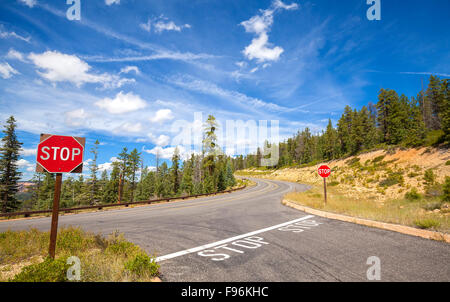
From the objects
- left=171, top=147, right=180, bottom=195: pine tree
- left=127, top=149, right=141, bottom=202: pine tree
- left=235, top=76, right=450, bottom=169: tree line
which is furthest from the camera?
left=171, top=147, right=180, bottom=195: pine tree

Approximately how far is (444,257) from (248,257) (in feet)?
14.4

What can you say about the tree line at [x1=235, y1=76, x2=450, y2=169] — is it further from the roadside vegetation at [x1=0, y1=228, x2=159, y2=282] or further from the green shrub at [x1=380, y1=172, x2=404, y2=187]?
the roadside vegetation at [x1=0, y1=228, x2=159, y2=282]

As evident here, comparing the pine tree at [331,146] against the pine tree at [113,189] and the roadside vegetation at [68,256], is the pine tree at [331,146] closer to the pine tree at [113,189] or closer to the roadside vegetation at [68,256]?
the pine tree at [113,189]

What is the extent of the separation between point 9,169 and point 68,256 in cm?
3968

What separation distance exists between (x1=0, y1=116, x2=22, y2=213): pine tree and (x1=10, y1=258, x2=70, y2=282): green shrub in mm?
38780

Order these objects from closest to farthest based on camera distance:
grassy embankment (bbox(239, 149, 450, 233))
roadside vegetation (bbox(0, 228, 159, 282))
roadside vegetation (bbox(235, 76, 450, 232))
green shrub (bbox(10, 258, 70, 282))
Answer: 1. green shrub (bbox(10, 258, 70, 282))
2. roadside vegetation (bbox(0, 228, 159, 282))
3. roadside vegetation (bbox(235, 76, 450, 232))
4. grassy embankment (bbox(239, 149, 450, 233))

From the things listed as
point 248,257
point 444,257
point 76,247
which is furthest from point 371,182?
point 76,247

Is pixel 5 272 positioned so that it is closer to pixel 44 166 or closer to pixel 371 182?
pixel 44 166

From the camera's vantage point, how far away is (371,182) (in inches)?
1113

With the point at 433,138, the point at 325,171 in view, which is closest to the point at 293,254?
the point at 325,171

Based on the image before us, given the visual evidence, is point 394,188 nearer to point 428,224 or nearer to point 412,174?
point 412,174

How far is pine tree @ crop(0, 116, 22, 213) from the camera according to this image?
29.7 meters

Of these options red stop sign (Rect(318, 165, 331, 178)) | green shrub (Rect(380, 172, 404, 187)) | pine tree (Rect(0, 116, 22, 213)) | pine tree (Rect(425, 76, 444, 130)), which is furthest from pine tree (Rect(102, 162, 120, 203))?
pine tree (Rect(425, 76, 444, 130))

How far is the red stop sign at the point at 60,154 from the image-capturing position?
13.4 feet
